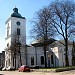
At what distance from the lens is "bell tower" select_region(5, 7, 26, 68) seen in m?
66.1

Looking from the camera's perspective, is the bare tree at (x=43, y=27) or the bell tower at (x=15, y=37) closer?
the bare tree at (x=43, y=27)

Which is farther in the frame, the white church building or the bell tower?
the bell tower

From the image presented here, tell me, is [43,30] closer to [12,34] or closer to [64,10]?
[64,10]

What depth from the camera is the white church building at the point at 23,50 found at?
202ft

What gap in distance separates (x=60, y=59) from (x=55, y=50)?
11.3 feet

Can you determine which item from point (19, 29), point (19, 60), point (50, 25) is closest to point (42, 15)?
point (50, 25)

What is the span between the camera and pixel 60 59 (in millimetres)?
61094

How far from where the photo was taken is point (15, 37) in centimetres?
6569

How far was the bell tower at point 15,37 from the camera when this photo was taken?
6607 centimetres

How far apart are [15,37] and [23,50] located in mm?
A: 5945

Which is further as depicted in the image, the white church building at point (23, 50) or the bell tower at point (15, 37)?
the bell tower at point (15, 37)

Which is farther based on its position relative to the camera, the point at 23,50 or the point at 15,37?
the point at 23,50

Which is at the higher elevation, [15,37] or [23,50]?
[15,37]

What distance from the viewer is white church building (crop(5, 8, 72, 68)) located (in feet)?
202
